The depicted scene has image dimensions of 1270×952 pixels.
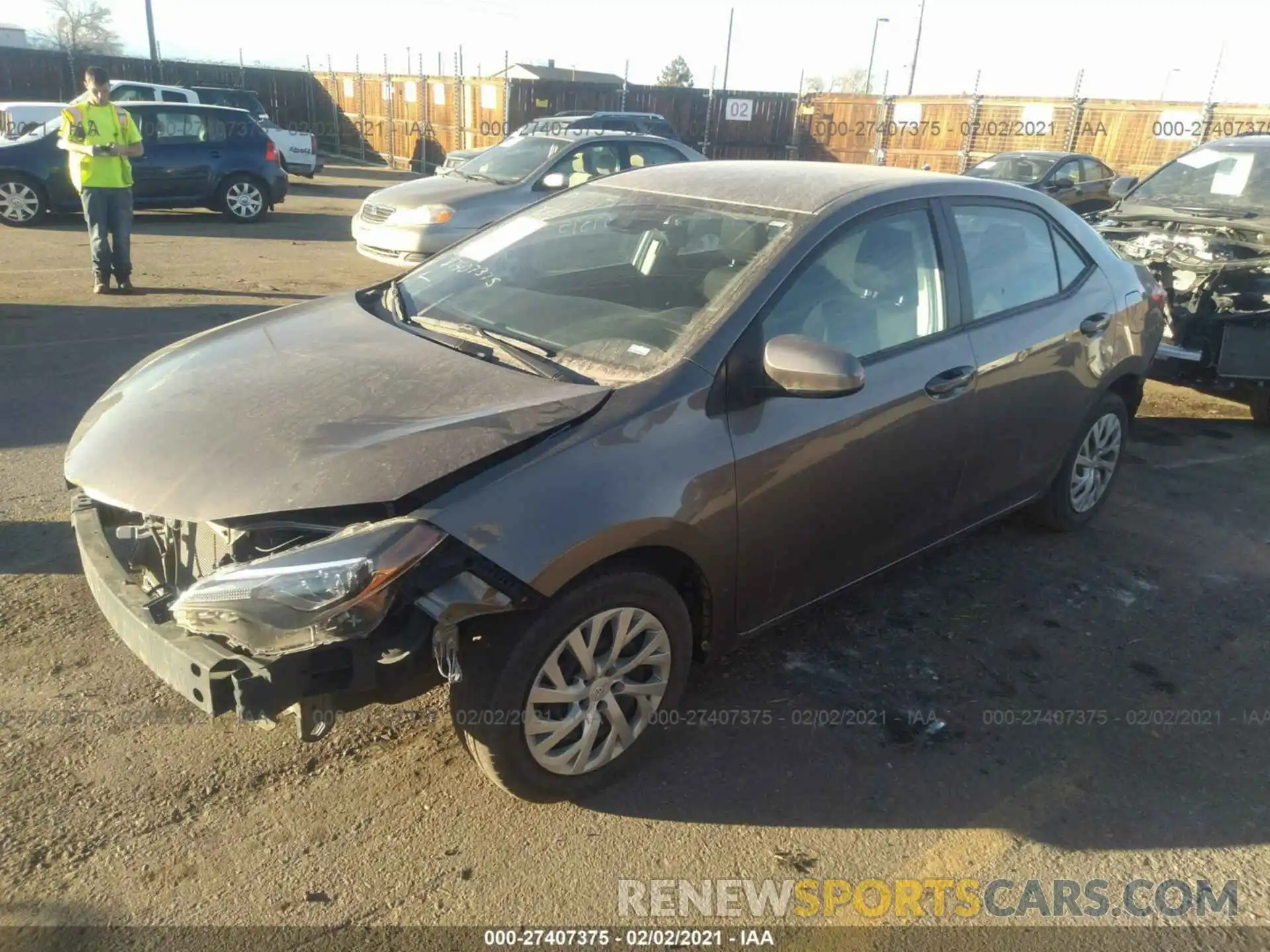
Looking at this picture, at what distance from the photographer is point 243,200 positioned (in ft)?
46.8

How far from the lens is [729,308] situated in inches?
119

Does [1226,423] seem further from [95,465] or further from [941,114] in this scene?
[941,114]

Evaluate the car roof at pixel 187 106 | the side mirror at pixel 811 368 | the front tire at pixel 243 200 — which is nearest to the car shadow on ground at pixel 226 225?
the front tire at pixel 243 200

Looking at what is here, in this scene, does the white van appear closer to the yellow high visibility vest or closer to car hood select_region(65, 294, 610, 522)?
the yellow high visibility vest

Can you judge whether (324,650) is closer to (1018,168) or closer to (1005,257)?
(1005,257)

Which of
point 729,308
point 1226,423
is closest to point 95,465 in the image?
point 729,308

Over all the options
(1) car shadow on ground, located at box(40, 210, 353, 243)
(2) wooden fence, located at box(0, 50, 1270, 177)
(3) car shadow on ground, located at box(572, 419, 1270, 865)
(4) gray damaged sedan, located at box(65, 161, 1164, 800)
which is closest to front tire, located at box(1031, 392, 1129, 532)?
(3) car shadow on ground, located at box(572, 419, 1270, 865)

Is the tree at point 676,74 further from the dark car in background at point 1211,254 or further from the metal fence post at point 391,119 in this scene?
the dark car in background at point 1211,254

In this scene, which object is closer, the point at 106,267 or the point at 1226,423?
the point at 1226,423

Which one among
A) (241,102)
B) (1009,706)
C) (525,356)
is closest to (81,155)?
(525,356)

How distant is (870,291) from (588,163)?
26.8 ft

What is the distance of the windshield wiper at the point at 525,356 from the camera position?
9.65 feet

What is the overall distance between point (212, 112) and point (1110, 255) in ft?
43.4

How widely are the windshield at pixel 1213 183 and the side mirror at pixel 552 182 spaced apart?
553cm
